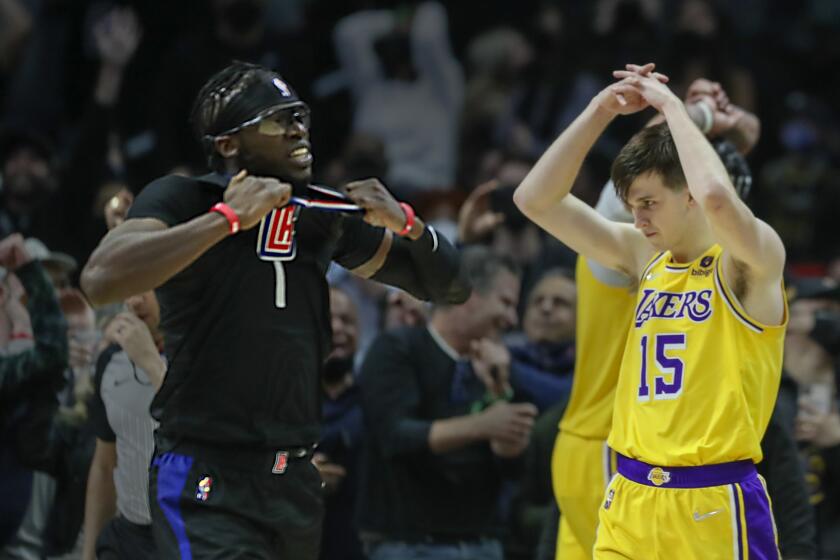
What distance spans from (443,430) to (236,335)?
2.45 metres

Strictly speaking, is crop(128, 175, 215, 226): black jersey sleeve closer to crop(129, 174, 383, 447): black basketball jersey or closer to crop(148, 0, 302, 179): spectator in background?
crop(129, 174, 383, 447): black basketball jersey

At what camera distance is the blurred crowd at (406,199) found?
7207mm

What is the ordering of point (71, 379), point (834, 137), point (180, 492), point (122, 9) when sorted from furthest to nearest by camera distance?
point (834, 137) < point (122, 9) < point (71, 379) < point (180, 492)

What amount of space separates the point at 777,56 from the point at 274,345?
31.2 ft

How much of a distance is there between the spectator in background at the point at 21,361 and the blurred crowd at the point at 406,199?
11 mm

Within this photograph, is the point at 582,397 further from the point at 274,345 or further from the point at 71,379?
the point at 71,379

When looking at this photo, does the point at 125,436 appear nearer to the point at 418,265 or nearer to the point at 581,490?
the point at 418,265

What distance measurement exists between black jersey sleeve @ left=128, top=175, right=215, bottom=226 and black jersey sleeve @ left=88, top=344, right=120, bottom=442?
55.6 inches

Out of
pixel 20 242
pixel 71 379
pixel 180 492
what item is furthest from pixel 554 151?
pixel 71 379

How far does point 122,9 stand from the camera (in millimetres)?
11008

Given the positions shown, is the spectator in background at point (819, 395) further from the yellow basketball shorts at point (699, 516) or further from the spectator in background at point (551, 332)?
the yellow basketball shorts at point (699, 516)

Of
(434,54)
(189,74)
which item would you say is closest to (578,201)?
(189,74)

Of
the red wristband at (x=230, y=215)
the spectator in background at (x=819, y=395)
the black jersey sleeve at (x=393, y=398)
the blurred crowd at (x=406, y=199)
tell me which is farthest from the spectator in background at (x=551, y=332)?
the red wristband at (x=230, y=215)

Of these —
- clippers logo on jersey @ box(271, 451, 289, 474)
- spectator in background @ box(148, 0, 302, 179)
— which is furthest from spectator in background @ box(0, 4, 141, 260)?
clippers logo on jersey @ box(271, 451, 289, 474)
